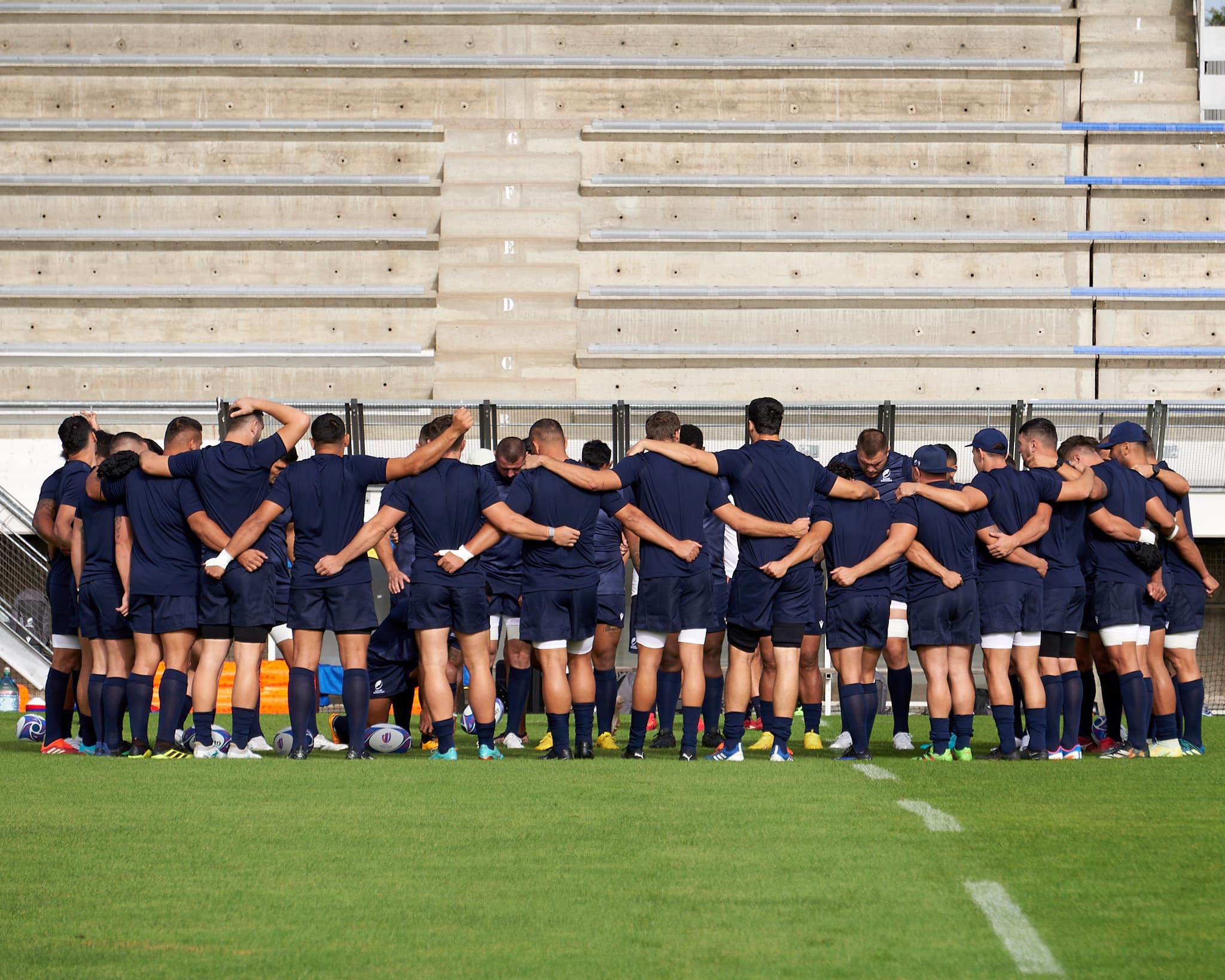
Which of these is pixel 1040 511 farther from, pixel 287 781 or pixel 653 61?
pixel 653 61

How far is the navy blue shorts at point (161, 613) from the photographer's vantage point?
358 inches

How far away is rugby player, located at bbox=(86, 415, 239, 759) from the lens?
9094 millimetres

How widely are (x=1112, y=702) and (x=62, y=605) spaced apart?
690 cm

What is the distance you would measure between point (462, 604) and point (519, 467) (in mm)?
2092

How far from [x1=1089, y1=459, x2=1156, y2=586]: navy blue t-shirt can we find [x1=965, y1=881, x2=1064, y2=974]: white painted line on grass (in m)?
5.10

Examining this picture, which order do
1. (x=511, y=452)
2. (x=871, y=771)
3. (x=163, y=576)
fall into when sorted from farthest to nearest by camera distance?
(x=511, y=452), (x=163, y=576), (x=871, y=771)

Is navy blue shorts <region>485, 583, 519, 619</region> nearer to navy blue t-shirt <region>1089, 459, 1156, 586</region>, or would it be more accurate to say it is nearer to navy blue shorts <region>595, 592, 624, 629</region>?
navy blue shorts <region>595, 592, 624, 629</region>

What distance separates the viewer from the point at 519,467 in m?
10.8

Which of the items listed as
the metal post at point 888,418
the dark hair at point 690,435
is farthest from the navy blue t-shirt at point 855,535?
the metal post at point 888,418

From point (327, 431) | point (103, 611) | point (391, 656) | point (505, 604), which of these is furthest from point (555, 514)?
point (103, 611)

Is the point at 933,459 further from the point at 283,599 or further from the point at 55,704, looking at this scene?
the point at 55,704

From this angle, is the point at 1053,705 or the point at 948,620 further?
the point at 1053,705

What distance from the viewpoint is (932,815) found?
6457mm

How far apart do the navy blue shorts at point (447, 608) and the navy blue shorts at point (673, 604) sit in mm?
926
